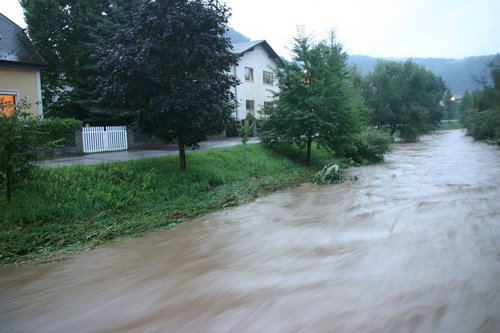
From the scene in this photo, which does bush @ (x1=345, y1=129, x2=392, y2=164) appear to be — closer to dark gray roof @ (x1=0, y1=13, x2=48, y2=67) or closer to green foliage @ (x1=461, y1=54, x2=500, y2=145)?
Result: green foliage @ (x1=461, y1=54, x2=500, y2=145)

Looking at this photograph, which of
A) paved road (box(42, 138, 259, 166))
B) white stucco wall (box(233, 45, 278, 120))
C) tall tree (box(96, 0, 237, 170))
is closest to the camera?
tall tree (box(96, 0, 237, 170))

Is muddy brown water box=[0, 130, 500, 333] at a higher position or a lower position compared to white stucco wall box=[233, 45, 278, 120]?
lower

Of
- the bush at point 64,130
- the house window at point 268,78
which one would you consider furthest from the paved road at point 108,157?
the house window at point 268,78

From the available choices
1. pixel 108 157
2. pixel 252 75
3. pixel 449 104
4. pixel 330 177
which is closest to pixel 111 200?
pixel 108 157

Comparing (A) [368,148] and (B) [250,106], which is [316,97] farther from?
(B) [250,106]

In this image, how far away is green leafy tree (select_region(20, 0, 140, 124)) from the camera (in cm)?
1980

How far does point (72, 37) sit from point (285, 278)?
21358 mm

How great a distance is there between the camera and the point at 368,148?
1925cm

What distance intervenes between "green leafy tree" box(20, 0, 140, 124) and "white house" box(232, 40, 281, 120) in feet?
37.2

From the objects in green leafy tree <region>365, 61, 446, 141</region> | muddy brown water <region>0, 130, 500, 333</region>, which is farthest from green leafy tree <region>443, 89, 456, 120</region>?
muddy brown water <region>0, 130, 500, 333</region>

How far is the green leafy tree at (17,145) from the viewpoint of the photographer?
25.4 ft

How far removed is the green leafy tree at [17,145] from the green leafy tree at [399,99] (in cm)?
3204

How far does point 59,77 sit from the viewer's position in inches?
947

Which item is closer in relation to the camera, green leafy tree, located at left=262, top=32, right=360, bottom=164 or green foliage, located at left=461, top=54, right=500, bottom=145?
green leafy tree, located at left=262, top=32, right=360, bottom=164
